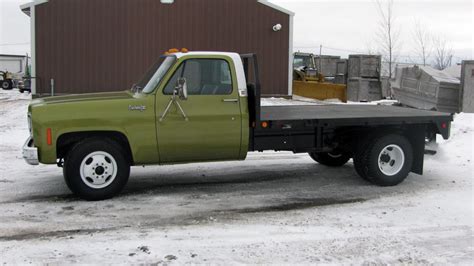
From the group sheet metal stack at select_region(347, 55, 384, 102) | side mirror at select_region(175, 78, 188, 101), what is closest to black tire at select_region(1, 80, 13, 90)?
sheet metal stack at select_region(347, 55, 384, 102)

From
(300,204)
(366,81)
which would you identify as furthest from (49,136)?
(366,81)

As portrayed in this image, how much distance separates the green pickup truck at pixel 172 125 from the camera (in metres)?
6.43

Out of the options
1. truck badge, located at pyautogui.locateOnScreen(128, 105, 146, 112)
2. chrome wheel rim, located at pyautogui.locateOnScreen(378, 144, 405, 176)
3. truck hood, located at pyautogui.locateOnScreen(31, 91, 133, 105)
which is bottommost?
chrome wheel rim, located at pyautogui.locateOnScreen(378, 144, 405, 176)

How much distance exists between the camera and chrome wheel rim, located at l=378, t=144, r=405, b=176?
7.79 metres

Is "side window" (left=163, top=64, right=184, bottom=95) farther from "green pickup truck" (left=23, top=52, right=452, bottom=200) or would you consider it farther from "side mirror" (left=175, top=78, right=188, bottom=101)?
"side mirror" (left=175, top=78, right=188, bottom=101)

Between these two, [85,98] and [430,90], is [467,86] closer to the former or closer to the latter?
[430,90]

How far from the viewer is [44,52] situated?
21312 millimetres

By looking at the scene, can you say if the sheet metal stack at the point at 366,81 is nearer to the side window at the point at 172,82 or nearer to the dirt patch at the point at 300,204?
the dirt patch at the point at 300,204

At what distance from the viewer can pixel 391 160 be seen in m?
7.86

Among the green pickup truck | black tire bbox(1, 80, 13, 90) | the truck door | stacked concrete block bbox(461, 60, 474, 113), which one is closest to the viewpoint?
the green pickup truck

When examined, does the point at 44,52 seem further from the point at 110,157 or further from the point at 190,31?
the point at 110,157

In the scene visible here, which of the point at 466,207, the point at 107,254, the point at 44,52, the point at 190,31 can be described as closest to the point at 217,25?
the point at 190,31

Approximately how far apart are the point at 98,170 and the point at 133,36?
53.7 ft

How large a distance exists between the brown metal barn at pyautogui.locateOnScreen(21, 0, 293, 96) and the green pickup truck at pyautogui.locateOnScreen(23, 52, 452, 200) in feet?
50.1
